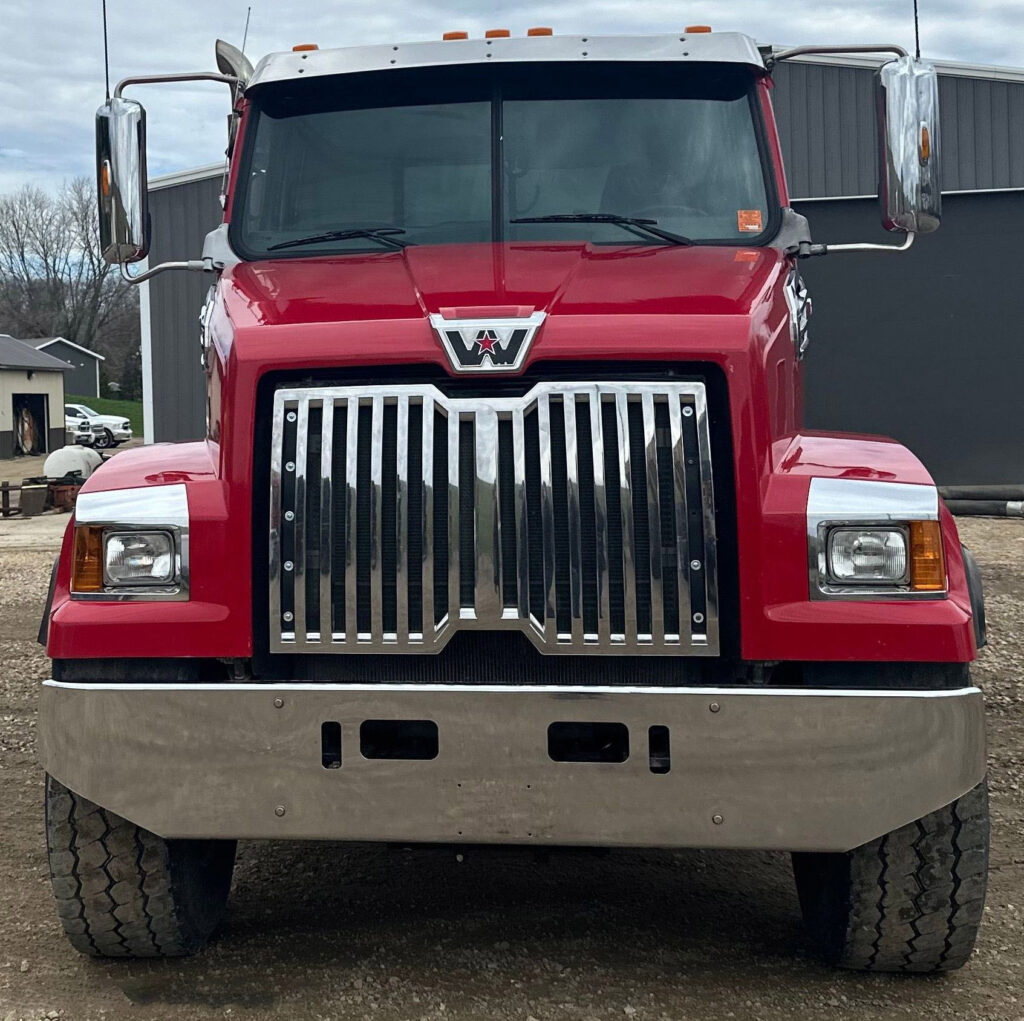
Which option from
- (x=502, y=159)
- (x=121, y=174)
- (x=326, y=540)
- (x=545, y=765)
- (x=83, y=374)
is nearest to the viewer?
(x=545, y=765)

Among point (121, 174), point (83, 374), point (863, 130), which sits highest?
point (83, 374)

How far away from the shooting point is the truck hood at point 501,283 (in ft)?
11.5

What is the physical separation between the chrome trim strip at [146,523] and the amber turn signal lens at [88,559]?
14 mm

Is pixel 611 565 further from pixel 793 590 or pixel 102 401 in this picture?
pixel 102 401

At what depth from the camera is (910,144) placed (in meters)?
4.38

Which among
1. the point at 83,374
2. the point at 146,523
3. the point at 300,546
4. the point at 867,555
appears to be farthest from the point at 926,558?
the point at 83,374

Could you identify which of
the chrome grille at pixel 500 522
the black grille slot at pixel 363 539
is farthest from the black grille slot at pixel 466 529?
the black grille slot at pixel 363 539

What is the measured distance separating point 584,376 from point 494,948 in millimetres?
1646

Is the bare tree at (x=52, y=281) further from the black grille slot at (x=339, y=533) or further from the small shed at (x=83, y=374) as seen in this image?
the black grille slot at (x=339, y=533)

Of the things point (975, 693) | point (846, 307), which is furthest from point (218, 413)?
point (846, 307)

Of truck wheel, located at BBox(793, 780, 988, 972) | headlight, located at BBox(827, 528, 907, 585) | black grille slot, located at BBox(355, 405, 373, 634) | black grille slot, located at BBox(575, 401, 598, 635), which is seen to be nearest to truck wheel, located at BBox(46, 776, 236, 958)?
black grille slot, located at BBox(355, 405, 373, 634)

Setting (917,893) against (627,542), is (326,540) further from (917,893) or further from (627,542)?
(917,893)

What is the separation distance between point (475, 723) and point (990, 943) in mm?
1749

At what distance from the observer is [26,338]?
8312 centimetres
